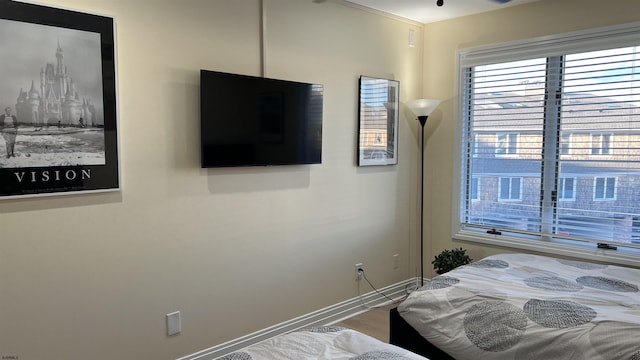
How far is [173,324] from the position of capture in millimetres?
2791

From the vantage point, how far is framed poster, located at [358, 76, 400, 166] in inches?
151

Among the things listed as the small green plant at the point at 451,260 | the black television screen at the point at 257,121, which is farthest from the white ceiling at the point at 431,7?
the small green plant at the point at 451,260

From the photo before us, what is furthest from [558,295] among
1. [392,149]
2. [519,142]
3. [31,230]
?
[31,230]

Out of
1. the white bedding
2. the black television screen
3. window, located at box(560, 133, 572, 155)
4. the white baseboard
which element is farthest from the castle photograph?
window, located at box(560, 133, 572, 155)

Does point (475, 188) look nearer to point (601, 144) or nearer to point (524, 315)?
point (601, 144)

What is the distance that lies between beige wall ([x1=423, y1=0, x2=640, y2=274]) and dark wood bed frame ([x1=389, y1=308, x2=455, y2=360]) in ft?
5.73

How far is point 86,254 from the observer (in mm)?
2414

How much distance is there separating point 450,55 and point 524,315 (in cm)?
262

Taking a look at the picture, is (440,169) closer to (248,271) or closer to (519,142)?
(519,142)

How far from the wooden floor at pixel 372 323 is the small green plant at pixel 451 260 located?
23.1 inches

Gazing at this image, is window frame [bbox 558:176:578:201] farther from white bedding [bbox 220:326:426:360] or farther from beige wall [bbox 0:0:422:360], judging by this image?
white bedding [bbox 220:326:426:360]

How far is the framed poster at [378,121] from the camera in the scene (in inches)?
151

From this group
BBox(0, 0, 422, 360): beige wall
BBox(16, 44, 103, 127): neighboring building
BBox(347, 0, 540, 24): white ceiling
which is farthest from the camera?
BBox(347, 0, 540, 24): white ceiling

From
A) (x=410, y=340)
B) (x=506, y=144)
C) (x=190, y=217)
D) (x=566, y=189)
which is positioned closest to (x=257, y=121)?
(x=190, y=217)
